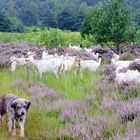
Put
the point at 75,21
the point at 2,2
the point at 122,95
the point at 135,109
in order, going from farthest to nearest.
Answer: the point at 2,2 < the point at 75,21 < the point at 122,95 < the point at 135,109

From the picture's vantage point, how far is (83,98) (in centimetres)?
1084

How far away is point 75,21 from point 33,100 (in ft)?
240

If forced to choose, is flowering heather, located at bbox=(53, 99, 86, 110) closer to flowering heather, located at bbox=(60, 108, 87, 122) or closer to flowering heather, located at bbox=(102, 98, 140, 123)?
flowering heather, located at bbox=(60, 108, 87, 122)

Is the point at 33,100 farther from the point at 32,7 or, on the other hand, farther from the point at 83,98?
the point at 32,7

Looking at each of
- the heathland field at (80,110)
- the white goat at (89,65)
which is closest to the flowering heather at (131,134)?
the heathland field at (80,110)

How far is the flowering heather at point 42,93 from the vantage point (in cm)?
1125

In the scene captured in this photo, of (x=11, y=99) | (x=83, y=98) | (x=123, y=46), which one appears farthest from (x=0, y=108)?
(x=123, y=46)

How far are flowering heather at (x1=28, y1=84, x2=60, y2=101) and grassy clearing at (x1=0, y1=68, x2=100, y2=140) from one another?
6.9 inches

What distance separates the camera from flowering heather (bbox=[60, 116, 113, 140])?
738cm

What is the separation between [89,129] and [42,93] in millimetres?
4237

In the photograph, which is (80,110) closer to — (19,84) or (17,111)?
(17,111)

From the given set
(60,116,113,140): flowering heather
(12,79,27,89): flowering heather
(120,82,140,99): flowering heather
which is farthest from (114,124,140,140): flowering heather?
(12,79,27,89): flowering heather

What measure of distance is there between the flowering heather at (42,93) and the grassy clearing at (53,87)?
0.58ft

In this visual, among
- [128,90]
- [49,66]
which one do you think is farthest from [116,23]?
[128,90]
